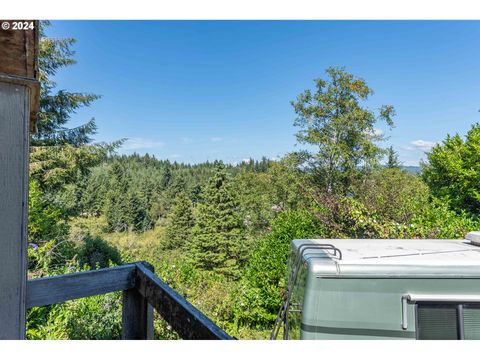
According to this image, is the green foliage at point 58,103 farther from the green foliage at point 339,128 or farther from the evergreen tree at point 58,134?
the green foliage at point 339,128

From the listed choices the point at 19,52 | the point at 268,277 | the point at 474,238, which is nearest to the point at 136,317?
the point at 19,52

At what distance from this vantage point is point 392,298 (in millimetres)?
2289

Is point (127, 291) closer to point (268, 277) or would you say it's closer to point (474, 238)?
point (474, 238)

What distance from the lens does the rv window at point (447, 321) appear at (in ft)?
7.27

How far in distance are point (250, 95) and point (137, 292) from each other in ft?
88.4

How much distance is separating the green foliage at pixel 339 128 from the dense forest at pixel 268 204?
0.10ft

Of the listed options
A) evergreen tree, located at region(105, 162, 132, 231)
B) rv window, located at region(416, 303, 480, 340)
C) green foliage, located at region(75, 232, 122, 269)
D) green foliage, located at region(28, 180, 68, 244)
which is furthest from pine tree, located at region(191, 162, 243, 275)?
rv window, located at region(416, 303, 480, 340)

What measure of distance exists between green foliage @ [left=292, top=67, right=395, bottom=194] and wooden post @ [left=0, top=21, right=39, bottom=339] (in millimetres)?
8989

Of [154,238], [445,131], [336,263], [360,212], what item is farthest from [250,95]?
[336,263]

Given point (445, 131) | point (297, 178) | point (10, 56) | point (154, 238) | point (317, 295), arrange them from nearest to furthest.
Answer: point (10, 56), point (317, 295), point (297, 178), point (445, 131), point (154, 238)

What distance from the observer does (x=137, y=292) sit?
1262mm

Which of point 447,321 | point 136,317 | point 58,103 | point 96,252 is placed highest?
point 58,103

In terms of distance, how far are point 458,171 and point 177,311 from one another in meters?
12.6
